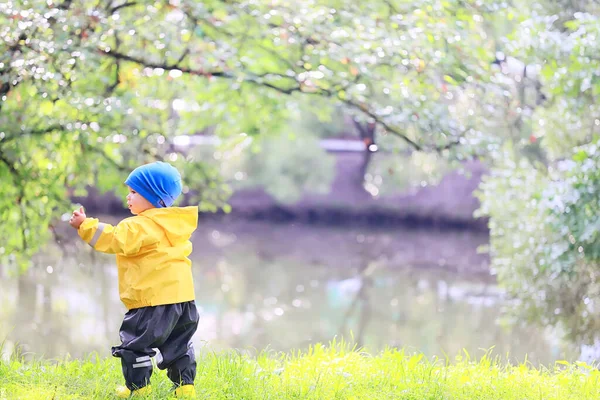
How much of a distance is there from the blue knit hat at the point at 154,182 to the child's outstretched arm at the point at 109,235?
206 mm

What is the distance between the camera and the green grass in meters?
3.55

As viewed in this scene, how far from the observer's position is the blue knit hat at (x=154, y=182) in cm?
345

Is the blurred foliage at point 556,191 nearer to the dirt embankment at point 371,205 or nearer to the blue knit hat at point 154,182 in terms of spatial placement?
the blue knit hat at point 154,182

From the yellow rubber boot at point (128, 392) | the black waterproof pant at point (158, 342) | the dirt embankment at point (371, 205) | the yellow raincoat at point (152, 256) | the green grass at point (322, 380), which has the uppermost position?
the yellow raincoat at point (152, 256)

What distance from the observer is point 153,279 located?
11.0 ft

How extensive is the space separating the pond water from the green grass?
342 centimetres

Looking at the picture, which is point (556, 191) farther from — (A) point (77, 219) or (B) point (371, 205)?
(B) point (371, 205)

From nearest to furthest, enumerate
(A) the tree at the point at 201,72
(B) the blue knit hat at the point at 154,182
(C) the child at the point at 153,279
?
(C) the child at the point at 153,279
(B) the blue knit hat at the point at 154,182
(A) the tree at the point at 201,72

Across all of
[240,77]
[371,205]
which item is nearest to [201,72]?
[240,77]

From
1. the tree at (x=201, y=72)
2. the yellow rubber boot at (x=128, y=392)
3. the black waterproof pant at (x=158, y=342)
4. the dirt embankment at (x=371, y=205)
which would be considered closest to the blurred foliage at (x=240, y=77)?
the tree at (x=201, y=72)

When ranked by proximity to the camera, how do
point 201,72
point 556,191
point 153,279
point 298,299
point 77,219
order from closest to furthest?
point 77,219 → point 153,279 → point 201,72 → point 556,191 → point 298,299

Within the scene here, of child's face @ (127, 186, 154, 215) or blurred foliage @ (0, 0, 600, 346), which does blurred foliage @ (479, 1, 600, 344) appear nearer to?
blurred foliage @ (0, 0, 600, 346)

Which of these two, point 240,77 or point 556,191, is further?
point 556,191

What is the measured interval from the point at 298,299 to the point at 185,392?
9934mm
